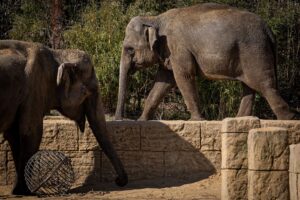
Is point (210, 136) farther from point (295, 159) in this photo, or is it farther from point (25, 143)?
point (295, 159)

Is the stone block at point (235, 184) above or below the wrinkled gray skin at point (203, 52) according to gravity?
below

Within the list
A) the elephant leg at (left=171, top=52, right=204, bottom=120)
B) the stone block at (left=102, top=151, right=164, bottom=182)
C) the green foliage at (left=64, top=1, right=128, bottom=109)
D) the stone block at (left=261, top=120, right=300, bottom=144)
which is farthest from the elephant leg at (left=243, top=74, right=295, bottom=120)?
the green foliage at (left=64, top=1, right=128, bottom=109)

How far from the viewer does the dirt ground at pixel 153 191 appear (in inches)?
394

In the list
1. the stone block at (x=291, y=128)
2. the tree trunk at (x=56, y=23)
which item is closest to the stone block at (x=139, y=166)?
the stone block at (x=291, y=128)

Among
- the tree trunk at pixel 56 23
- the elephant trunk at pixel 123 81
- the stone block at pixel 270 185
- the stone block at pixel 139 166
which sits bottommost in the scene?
the stone block at pixel 139 166

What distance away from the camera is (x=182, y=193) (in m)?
10.4

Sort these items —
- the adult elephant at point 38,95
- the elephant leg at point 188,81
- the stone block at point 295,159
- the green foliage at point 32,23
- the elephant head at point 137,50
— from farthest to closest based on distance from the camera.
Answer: the green foliage at point 32,23 → the elephant head at point 137,50 → the elephant leg at point 188,81 → the adult elephant at point 38,95 → the stone block at point 295,159

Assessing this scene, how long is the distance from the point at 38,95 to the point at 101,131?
1.11m

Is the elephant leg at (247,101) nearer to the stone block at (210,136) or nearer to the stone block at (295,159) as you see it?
the stone block at (210,136)

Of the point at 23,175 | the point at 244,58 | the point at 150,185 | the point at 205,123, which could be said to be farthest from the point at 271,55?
the point at 23,175

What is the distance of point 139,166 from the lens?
37.9ft

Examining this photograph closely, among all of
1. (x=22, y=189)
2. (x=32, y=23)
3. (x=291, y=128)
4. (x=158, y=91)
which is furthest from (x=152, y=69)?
(x=22, y=189)

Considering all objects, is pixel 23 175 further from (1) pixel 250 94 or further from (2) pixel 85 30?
(2) pixel 85 30

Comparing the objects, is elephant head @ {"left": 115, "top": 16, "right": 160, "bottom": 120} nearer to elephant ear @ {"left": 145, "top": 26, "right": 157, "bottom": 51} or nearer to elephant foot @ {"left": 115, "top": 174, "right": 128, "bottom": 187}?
elephant ear @ {"left": 145, "top": 26, "right": 157, "bottom": 51}
